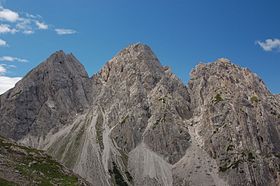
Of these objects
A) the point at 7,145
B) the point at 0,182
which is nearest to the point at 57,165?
the point at 7,145

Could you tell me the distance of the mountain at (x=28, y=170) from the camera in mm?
56406

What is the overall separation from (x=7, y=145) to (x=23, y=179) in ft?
67.9

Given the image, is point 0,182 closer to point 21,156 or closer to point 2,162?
point 2,162

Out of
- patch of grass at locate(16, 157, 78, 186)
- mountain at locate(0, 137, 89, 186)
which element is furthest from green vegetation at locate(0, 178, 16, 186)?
patch of grass at locate(16, 157, 78, 186)

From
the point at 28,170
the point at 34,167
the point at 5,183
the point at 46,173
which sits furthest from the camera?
the point at 34,167

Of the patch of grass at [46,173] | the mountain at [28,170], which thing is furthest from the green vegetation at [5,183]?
the patch of grass at [46,173]

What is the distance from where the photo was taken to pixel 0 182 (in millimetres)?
51656

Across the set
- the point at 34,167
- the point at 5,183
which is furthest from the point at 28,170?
the point at 5,183

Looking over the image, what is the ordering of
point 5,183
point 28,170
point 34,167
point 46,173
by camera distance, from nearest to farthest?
point 5,183 → point 28,170 → point 46,173 → point 34,167

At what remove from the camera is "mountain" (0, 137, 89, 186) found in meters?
56.4

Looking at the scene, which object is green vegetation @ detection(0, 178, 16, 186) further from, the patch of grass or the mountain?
the patch of grass

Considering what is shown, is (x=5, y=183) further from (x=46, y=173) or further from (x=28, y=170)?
(x=46, y=173)

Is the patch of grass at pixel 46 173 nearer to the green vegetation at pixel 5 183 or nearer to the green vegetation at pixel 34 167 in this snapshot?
the green vegetation at pixel 34 167

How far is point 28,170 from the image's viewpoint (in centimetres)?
6228
